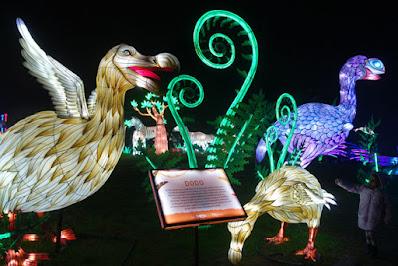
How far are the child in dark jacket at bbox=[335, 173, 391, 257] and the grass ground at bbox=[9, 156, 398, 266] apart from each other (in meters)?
0.32

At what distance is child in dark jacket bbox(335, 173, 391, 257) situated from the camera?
5.27 meters

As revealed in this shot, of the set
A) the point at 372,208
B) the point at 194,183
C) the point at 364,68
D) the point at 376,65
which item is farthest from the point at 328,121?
the point at 194,183

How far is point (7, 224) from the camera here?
4277mm

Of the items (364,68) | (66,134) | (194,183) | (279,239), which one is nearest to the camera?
(194,183)

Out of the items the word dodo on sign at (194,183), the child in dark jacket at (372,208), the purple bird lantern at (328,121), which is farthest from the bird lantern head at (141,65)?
the purple bird lantern at (328,121)

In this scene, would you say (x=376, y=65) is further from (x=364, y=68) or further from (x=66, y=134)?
(x=66, y=134)

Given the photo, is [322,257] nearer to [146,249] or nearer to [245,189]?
[146,249]

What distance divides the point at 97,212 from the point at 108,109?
4.12 metres

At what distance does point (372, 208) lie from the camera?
5266mm

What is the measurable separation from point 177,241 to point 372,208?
291cm

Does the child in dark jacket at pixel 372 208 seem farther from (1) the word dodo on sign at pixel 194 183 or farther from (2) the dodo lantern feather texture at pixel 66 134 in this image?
(2) the dodo lantern feather texture at pixel 66 134

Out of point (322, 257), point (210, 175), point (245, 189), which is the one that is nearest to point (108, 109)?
point (210, 175)

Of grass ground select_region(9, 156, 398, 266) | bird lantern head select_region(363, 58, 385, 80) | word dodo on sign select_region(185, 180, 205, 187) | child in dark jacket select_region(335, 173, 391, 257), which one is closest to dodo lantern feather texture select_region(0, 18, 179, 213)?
word dodo on sign select_region(185, 180, 205, 187)

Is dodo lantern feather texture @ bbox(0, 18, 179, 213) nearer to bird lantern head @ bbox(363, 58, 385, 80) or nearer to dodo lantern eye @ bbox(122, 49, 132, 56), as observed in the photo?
dodo lantern eye @ bbox(122, 49, 132, 56)
